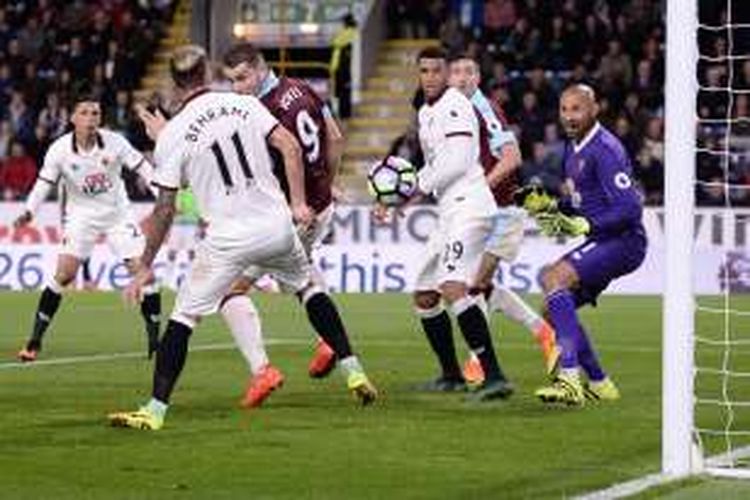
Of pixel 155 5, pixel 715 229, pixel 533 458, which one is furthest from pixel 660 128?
pixel 533 458

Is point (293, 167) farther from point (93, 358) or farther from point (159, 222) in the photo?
point (93, 358)

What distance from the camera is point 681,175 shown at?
9648mm

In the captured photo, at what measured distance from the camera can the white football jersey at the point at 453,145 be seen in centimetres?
1298

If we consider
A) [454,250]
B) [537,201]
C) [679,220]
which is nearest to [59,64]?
[454,250]

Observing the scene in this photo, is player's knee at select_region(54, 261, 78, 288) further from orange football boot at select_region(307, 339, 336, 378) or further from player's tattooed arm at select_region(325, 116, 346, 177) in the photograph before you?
player's tattooed arm at select_region(325, 116, 346, 177)

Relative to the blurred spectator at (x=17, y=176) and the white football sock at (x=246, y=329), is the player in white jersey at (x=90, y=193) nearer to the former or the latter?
the white football sock at (x=246, y=329)

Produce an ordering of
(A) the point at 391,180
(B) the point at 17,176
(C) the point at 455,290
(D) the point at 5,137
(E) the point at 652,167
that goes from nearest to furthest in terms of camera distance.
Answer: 1. (C) the point at 455,290
2. (A) the point at 391,180
3. (E) the point at 652,167
4. (B) the point at 17,176
5. (D) the point at 5,137

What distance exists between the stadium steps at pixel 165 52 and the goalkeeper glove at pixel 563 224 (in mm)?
24719

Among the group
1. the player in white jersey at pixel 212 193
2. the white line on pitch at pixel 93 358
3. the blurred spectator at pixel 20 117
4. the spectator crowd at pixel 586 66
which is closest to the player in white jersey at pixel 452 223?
the player in white jersey at pixel 212 193

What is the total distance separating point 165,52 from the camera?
38469mm

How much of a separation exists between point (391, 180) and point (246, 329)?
155 cm

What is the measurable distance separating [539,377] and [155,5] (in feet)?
82.4

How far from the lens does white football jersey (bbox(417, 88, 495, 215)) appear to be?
1298 centimetres

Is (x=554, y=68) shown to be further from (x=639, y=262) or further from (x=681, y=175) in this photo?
(x=681, y=175)
